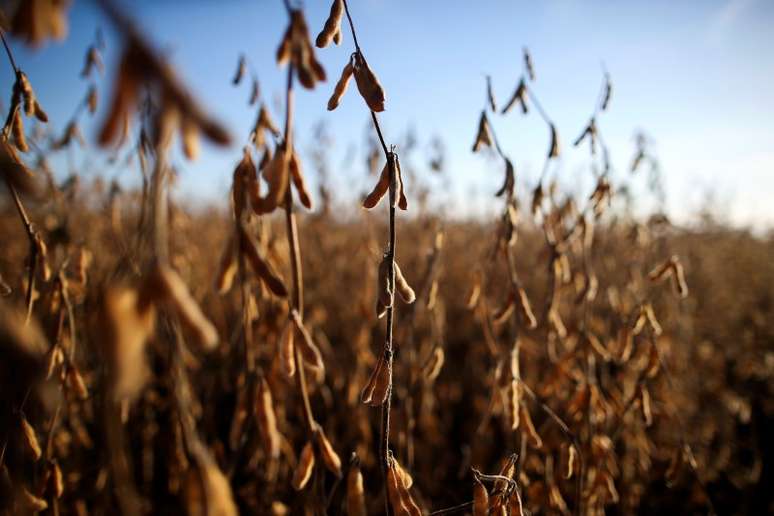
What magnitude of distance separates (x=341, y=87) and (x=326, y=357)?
6.65ft

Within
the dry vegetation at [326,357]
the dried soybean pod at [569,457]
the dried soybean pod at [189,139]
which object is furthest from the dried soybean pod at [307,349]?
the dried soybean pod at [569,457]

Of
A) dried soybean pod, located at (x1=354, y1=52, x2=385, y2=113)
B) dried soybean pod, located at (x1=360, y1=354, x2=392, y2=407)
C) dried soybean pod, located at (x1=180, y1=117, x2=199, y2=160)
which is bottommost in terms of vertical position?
dried soybean pod, located at (x1=360, y1=354, x2=392, y2=407)

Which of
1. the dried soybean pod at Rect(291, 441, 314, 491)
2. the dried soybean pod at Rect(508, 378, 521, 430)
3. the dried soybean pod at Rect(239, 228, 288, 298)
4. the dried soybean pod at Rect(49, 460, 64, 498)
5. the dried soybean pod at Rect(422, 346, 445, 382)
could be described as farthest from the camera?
the dried soybean pod at Rect(422, 346, 445, 382)

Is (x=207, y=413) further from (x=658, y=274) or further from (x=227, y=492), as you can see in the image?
(x=658, y=274)

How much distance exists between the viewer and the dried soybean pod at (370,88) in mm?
826

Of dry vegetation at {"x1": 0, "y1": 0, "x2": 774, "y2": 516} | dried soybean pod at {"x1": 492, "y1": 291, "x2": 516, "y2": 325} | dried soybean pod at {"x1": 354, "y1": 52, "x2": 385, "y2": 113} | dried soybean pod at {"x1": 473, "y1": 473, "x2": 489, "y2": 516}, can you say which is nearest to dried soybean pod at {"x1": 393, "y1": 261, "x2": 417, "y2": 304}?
dry vegetation at {"x1": 0, "y1": 0, "x2": 774, "y2": 516}

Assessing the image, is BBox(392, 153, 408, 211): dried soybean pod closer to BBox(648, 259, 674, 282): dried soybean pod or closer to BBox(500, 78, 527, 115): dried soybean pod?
BBox(500, 78, 527, 115): dried soybean pod

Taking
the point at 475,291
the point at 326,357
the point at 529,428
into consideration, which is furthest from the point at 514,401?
the point at 326,357

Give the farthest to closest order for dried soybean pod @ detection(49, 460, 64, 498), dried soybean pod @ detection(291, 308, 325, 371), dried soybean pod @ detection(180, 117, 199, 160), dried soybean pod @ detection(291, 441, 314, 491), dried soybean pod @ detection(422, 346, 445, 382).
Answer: dried soybean pod @ detection(422, 346, 445, 382)
dried soybean pod @ detection(49, 460, 64, 498)
dried soybean pod @ detection(291, 441, 314, 491)
dried soybean pod @ detection(291, 308, 325, 371)
dried soybean pod @ detection(180, 117, 199, 160)

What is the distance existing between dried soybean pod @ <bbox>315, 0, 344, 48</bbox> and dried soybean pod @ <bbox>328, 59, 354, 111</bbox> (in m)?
0.06

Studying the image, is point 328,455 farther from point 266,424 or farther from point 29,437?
point 29,437

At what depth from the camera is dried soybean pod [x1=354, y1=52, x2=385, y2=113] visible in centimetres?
83

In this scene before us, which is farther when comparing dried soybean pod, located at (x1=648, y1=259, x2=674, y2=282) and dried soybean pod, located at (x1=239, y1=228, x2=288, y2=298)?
dried soybean pod, located at (x1=648, y1=259, x2=674, y2=282)

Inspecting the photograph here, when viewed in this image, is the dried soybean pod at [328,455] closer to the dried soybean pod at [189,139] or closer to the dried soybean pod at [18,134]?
the dried soybean pod at [189,139]
